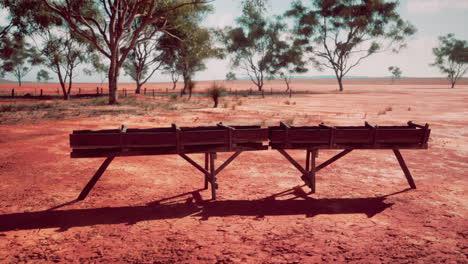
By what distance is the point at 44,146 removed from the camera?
34.4 feet

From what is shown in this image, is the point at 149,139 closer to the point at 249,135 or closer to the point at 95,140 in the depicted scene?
the point at 95,140

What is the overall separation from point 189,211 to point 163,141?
135 cm

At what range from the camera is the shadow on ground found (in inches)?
193

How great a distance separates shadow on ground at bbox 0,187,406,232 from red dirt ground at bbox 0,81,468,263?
0.02 m

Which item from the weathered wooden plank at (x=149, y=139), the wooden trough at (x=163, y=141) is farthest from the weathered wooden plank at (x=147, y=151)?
the weathered wooden plank at (x=149, y=139)

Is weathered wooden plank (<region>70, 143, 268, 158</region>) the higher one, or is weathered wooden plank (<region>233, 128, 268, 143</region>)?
weathered wooden plank (<region>233, 128, 268, 143</region>)

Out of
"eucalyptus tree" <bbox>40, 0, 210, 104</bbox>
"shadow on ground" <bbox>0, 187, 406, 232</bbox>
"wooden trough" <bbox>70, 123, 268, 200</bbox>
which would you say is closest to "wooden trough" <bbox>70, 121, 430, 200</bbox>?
"wooden trough" <bbox>70, 123, 268, 200</bbox>

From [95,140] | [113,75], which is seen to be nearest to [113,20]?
[113,75]

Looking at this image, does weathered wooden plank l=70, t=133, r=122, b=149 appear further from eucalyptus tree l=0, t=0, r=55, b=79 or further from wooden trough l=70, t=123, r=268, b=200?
eucalyptus tree l=0, t=0, r=55, b=79

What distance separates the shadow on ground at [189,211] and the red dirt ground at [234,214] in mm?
18

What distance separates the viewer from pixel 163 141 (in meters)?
5.66

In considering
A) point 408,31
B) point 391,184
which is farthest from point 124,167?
point 408,31

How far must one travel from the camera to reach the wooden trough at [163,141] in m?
5.48

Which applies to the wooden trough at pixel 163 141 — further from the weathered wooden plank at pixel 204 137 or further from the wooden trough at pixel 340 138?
the wooden trough at pixel 340 138
